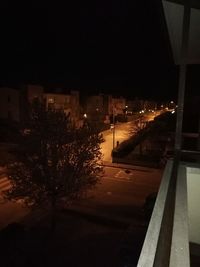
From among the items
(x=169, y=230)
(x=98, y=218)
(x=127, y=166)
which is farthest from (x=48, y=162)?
(x=127, y=166)

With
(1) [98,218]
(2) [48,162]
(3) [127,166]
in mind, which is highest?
(2) [48,162]

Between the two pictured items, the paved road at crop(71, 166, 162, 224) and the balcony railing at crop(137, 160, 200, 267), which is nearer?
the balcony railing at crop(137, 160, 200, 267)

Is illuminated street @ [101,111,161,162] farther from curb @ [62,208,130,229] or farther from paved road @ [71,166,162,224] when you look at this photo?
curb @ [62,208,130,229]

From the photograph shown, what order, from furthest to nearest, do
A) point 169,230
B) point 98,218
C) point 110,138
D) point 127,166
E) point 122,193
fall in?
point 110,138, point 127,166, point 122,193, point 98,218, point 169,230

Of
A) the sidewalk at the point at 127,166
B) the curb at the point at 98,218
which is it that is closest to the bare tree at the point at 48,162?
the curb at the point at 98,218

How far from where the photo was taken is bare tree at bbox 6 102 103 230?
12055 mm

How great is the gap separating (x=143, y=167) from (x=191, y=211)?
18904 mm

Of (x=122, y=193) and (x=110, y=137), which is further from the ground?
(x=110, y=137)

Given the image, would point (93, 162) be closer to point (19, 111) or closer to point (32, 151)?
point (32, 151)

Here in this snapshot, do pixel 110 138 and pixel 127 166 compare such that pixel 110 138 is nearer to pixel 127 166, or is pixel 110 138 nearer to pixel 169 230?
pixel 127 166

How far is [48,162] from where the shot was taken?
40.3 ft

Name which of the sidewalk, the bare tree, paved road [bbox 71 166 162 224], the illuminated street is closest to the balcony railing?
the bare tree

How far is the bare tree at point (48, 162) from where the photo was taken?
12.1 metres

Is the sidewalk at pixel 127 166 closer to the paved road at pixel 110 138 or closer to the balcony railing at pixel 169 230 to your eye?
the paved road at pixel 110 138
